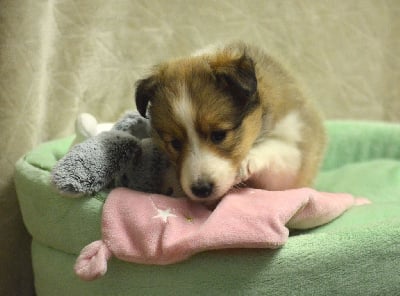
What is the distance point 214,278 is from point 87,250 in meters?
0.37

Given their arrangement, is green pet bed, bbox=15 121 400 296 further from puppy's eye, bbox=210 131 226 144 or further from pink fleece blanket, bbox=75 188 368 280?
puppy's eye, bbox=210 131 226 144

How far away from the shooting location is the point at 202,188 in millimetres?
1676

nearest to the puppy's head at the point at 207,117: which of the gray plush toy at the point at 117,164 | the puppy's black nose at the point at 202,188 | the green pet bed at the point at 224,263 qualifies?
the puppy's black nose at the point at 202,188

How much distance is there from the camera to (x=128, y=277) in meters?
1.51

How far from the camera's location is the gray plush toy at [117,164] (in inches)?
64.6

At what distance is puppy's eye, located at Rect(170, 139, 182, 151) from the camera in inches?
70.9

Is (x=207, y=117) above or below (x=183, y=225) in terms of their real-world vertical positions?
above

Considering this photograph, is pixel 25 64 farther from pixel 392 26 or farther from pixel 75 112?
pixel 392 26

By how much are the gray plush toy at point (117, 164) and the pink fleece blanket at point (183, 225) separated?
11 cm

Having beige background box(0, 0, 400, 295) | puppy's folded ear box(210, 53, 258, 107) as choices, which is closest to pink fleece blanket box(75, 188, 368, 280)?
puppy's folded ear box(210, 53, 258, 107)

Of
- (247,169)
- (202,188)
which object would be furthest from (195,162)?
(247,169)

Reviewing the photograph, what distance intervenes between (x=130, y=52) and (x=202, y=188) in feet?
4.07

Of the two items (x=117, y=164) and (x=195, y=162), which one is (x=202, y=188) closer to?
(x=195, y=162)

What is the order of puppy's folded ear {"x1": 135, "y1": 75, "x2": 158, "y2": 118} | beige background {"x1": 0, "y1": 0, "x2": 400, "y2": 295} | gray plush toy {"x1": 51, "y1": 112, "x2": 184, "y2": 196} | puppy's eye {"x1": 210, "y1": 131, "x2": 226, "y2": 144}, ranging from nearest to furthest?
gray plush toy {"x1": 51, "y1": 112, "x2": 184, "y2": 196}
puppy's eye {"x1": 210, "y1": 131, "x2": 226, "y2": 144}
puppy's folded ear {"x1": 135, "y1": 75, "x2": 158, "y2": 118}
beige background {"x1": 0, "y1": 0, "x2": 400, "y2": 295}
